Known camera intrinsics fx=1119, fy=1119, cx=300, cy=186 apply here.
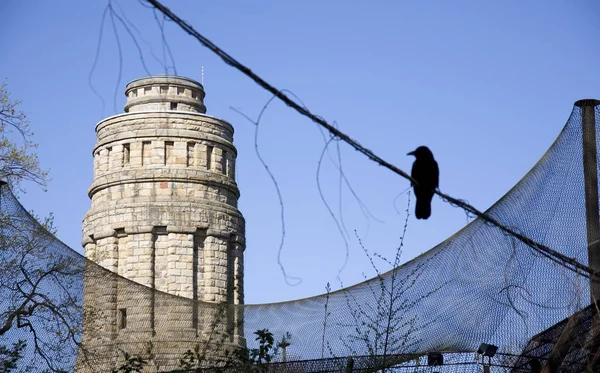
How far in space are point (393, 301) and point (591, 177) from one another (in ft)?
6.70

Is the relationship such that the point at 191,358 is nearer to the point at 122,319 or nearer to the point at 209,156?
the point at 122,319

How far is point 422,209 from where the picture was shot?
745 centimetres

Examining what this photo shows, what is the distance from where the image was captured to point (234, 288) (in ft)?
116

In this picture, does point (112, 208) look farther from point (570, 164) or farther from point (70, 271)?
point (570, 164)

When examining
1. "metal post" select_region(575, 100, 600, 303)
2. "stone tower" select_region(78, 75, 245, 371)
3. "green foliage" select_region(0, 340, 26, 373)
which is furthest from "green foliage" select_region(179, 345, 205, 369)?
"stone tower" select_region(78, 75, 245, 371)

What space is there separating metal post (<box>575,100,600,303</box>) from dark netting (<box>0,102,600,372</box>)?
91mm

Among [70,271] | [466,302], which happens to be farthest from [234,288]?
[466,302]

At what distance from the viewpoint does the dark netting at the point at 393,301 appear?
8.83m

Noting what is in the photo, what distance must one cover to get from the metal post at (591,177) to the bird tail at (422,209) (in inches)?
61.3

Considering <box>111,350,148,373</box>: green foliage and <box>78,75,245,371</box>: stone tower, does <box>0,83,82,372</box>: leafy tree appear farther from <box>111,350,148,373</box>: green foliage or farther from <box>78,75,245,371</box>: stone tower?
<box>78,75,245,371</box>: stone tower

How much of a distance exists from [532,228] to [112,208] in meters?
27.3

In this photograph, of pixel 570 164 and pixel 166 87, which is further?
pixel 166 87

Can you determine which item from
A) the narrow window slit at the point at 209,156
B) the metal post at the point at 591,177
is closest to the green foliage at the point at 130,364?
the metal post at the point at 591,177

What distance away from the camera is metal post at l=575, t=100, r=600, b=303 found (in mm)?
8312
